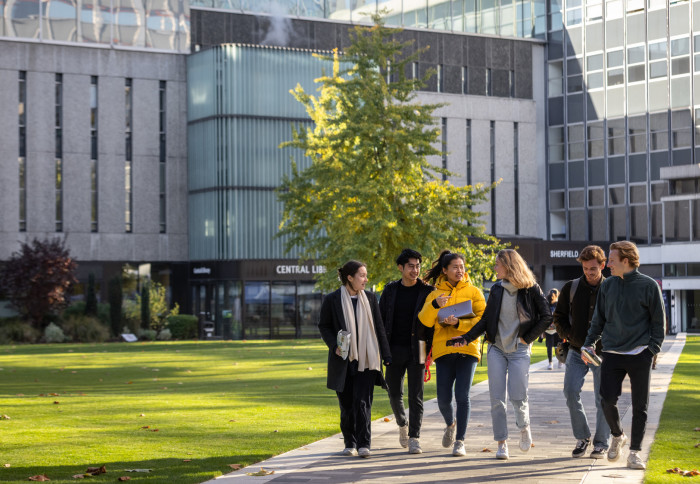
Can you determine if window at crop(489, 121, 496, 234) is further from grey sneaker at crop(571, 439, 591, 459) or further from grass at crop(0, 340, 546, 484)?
grey sneaker at crop(571, 439, 591, 459)

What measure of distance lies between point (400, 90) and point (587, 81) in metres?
34.1

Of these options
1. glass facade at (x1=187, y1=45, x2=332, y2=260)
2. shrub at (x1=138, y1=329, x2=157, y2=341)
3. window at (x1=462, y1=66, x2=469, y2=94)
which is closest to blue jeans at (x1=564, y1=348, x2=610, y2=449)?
shrub at (x1=138, y1=329, x2=157, y2=341)

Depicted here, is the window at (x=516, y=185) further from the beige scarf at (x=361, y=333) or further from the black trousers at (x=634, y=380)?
the black trousers at (x=634, y=380)

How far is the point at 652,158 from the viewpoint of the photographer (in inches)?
2351

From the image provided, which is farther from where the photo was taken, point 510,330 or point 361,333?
point 361,333

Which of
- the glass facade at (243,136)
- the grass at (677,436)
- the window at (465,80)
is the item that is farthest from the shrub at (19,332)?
the grass at (677,436)

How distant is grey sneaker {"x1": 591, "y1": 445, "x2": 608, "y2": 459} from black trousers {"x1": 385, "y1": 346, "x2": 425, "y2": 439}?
1634 millimetres

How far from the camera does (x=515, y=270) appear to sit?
395 inches

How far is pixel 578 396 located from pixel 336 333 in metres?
2.34

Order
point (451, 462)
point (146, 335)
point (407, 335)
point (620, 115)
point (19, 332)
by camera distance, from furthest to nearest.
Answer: point (620, 115), point (146, 335), point (19, 332), point (407, 335), point (451, 462)

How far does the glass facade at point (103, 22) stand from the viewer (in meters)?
51.8

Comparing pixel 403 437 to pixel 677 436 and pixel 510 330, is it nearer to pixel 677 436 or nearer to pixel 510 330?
pixel 510 330

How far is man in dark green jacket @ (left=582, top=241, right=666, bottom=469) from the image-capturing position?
935cm

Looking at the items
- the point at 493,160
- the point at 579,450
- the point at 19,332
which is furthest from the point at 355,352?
the point at 493,160
